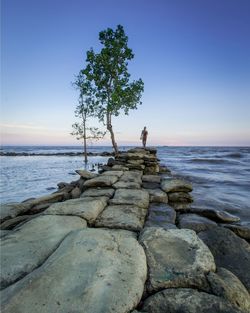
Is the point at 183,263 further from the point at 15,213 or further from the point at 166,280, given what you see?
the point at 15,213

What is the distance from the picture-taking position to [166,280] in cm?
229

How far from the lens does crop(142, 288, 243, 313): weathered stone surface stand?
6.24 ft

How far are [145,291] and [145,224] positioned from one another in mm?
1928

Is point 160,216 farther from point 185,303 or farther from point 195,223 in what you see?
point 185,303

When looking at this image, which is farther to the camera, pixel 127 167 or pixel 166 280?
pixel 127 167

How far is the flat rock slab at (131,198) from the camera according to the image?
491 centimetres

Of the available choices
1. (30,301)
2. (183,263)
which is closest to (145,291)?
(183,263)

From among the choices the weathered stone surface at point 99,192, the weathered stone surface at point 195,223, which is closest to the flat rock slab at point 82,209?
the weathered stone surface at point 99,192

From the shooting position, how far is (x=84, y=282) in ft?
6.98

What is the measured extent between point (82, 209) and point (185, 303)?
253 centimetres

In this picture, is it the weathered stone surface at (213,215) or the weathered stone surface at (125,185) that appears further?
the weathered stone surface at (125,185)

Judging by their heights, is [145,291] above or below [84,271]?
below

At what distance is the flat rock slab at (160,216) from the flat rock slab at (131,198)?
0.20 m

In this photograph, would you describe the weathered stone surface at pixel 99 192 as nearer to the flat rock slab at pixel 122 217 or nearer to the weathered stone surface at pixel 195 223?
the flat rock slab at pixel 122 217
